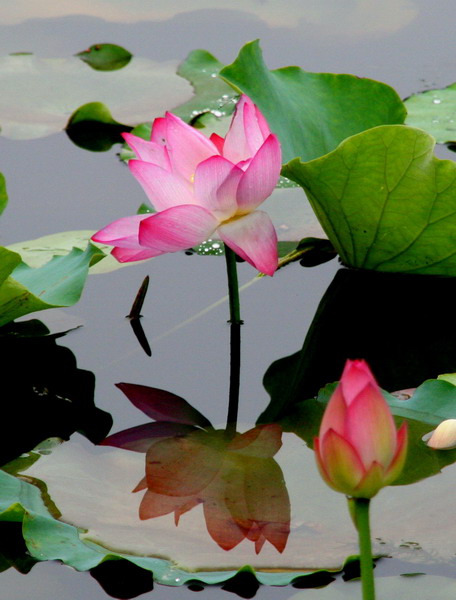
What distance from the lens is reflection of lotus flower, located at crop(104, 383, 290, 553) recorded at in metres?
1.04

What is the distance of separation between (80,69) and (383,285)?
1.40 m

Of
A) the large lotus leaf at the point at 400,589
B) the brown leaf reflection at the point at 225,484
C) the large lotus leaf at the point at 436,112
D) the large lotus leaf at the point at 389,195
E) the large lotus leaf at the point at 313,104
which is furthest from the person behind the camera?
the large lotus leaf at the point at 436,112

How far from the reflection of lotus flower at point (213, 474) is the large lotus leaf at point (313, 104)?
56 cm

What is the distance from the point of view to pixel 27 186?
6.62 feet

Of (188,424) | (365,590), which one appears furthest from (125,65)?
(365,590)

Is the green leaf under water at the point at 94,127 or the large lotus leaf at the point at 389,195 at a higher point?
the green leaf under water at the point at 94,127

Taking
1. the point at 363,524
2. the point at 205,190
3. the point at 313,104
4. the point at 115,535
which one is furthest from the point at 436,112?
the point at 363,524

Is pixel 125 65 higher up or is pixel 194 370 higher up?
pixel 125 65

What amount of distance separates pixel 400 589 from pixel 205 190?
1.91 ft

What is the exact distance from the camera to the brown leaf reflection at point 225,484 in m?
1.03

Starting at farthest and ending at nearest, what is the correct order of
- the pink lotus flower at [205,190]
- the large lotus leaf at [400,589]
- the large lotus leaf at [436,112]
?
the large lotus leaf at [436,112] → the pink lotus flower at [205,190] → the large lotus leaf at [400,589]

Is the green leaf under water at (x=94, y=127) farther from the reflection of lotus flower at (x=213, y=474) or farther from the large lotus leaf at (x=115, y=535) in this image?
the large lotus leaf at (x=115, y=535)

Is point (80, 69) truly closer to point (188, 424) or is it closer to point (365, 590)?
point (188, 424)

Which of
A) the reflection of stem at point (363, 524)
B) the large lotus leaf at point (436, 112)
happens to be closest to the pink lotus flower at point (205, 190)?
the reflection of stem at point (363, 524)
